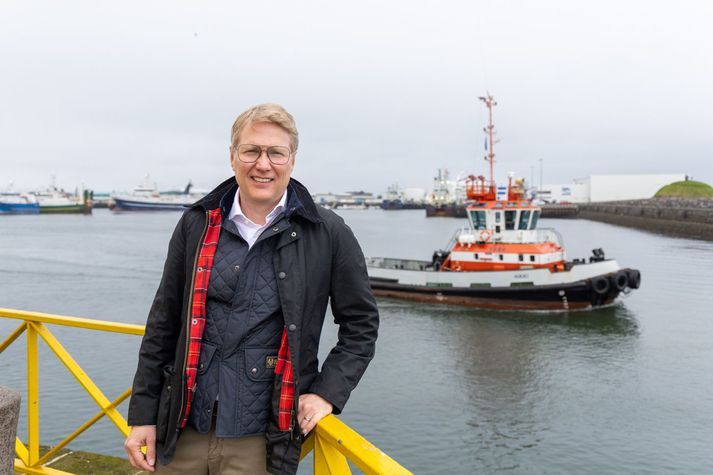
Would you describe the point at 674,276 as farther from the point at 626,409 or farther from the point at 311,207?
the point at 311,207

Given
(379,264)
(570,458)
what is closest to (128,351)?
(570,458)

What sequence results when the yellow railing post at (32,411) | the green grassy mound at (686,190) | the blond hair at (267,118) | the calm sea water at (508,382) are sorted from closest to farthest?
the blond hair at (267,118)
the yellow railing post at (32,411)
the calm sea water at (508,382)
the green grassy mound at (686,190)

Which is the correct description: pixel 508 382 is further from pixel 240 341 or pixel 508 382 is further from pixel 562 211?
pixel 562 211

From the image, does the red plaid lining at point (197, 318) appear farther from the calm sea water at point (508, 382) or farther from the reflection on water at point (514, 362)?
the reflection on water at point (514, 362)

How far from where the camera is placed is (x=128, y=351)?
632 inches

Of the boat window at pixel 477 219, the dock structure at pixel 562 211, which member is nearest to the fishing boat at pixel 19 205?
the dock structure at pixel 562 211

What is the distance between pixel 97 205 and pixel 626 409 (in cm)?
17315

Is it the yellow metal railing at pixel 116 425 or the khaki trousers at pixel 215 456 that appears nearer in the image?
the yellow metal railing at pixel 116 425

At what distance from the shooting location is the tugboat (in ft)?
72.1

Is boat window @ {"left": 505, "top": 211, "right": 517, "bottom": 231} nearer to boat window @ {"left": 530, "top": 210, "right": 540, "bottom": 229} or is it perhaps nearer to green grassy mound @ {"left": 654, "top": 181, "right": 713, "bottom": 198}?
boat window @ {"left": 530, "top": 210, "right": 540, "bottom": 229}

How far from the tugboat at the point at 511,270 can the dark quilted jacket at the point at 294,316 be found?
66.5ft

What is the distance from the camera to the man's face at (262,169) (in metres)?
2.15

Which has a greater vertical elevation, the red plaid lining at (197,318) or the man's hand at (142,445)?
the red plaid lining at (197,318)

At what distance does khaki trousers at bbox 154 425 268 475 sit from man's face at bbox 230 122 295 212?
36.2 inches
